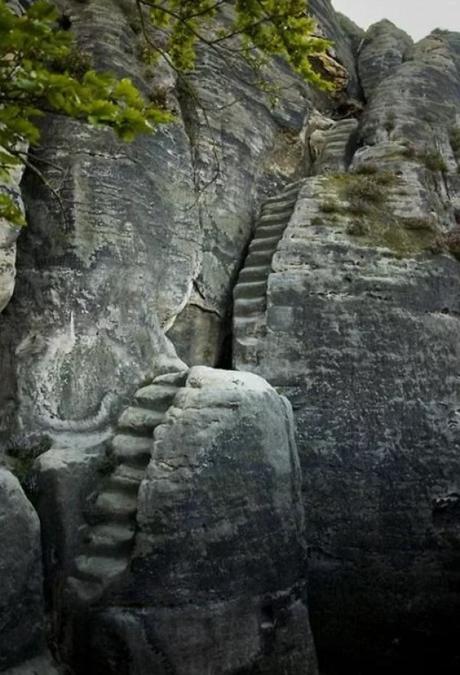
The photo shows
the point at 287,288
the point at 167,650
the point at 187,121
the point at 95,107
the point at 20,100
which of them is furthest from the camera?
the point at 187,121

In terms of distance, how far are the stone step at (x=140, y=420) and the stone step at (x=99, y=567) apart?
1.41 meters

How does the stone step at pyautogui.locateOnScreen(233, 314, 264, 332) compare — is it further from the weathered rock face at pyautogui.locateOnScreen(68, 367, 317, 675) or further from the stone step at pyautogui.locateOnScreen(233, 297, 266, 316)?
the weathered rock face at pyautogui.locateOnScreen(68, 367, 317, 675)

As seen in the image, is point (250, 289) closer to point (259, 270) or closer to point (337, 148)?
point (259, 270)

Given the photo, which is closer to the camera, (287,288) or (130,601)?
(130,601)

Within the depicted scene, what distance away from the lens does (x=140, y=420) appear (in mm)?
6566

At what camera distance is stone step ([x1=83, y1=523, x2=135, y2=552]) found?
5656 mm

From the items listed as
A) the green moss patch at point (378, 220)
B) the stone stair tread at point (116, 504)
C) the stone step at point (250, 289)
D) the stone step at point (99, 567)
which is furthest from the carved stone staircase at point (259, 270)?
the stone step at point (99, 567)

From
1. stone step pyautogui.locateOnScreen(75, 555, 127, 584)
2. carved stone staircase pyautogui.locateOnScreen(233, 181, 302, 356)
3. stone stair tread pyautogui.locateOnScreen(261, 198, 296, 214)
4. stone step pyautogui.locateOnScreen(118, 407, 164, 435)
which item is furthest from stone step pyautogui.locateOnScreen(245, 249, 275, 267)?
stone step pyautogui.locateOnScreen(75, 555, 127, 584)

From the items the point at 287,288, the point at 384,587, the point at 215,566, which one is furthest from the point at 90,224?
the point at 384,587

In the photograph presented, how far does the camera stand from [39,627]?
216 inches

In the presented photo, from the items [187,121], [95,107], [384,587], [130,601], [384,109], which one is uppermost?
[384,109]

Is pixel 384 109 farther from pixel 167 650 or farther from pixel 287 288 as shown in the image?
pixel 167 650

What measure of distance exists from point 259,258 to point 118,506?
16.8 ft

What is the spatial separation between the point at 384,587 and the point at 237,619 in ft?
9.42
